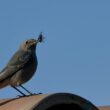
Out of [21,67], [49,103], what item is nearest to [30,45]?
[21,67]

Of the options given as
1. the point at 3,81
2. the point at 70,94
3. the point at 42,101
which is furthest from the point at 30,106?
the point at 3,81

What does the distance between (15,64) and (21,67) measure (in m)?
0.18

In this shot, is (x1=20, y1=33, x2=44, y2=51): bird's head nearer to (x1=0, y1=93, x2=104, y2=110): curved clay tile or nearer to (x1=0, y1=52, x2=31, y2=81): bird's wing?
(x1=0, y1=52, x2=31, y2=81): bird's wing

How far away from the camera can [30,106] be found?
5.49m

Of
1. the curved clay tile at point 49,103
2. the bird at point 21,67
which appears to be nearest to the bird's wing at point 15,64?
the bird at point 21,67

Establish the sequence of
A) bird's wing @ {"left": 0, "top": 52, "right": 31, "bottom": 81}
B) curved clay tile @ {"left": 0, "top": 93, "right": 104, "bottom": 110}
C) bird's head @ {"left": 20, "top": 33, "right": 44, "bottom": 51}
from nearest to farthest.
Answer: curved clay tile @ {"left": 0, "top": 93, "right": 104, "bottom": 110} → bird's wing @ {"left": 0, "top": 52, "right": 31, "bottom": 81} → bird's head @ {"left": 20, "top": 33, "right": 44, "bottom": 51}

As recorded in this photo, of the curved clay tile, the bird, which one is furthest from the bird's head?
the curved clay tile

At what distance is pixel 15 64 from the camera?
9234 mm

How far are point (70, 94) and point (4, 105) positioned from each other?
783 mm

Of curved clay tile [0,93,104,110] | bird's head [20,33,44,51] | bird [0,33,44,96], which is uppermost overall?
bird's head [20,33,44,51]

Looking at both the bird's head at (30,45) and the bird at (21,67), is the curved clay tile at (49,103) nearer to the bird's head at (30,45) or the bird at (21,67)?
the bird at (21,67)

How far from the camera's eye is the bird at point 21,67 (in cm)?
880

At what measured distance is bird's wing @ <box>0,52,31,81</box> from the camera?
880 cm

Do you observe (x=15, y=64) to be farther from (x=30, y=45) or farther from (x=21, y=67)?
(x=30, y=45)
